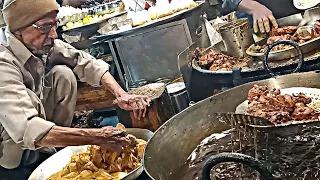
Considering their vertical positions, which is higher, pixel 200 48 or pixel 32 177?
pixel 200 48

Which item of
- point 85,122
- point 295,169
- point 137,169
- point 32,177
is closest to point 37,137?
point 32,177

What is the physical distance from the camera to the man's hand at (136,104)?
3.51 m

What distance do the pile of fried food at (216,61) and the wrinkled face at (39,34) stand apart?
1431 mm

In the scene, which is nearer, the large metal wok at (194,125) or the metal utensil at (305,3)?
the large metal wok at (194,125)

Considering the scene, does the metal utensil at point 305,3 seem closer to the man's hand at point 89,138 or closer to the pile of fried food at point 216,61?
the pile of fried food at point 216,61

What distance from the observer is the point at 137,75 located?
227 inches

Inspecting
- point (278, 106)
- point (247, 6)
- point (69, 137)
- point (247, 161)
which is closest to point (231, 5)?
point (247, 6)

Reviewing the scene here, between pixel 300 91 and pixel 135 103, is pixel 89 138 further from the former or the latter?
pixel 300 91

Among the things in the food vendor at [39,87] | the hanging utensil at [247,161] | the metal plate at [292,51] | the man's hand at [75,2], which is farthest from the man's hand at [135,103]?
the man's hand at [75,2]

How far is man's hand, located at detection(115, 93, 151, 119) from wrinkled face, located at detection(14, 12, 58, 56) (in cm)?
86

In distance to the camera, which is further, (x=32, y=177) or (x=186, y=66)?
(x=186, y=66)

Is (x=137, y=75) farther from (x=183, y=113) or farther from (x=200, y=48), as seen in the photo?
(x=183, y=113)

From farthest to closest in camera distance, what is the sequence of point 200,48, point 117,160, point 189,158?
point 200,48, point 117,160, point 189,158

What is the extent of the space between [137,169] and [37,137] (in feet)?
2.58
